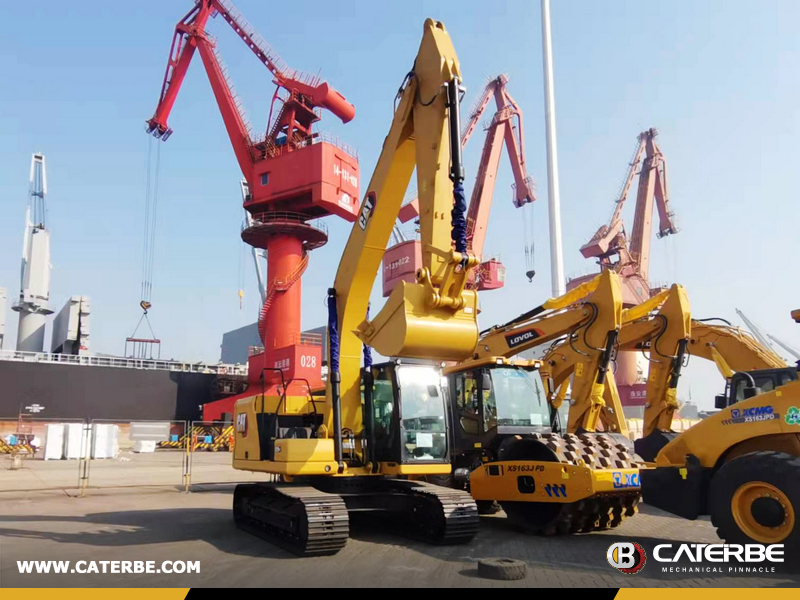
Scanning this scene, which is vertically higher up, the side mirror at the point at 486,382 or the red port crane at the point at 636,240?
the red port crane at the point at 636,240

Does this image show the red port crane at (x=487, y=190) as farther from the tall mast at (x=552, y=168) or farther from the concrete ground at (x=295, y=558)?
the concrete ground at (x=295, y=558)

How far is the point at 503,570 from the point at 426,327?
267 centimetres

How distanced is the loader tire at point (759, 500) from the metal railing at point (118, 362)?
137 feet

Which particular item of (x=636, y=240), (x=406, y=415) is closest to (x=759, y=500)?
(x=406, y=415)

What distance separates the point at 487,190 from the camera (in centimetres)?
4588

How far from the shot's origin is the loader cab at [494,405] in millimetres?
10930

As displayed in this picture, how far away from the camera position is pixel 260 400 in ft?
34.3

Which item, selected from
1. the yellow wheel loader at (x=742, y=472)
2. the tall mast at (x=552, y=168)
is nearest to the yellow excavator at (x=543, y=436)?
the yellow wheel loader at (x=742, y=472)

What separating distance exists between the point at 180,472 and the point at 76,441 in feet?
31.3

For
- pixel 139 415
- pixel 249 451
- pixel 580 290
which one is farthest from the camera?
pixel 139 415

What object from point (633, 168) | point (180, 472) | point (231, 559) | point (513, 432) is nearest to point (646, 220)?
point (633, 168)

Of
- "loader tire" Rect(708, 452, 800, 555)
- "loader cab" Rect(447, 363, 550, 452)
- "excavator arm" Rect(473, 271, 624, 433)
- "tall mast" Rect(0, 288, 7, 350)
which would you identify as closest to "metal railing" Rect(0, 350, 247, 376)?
"tall mast" Rect(0, 288, 7, 350)

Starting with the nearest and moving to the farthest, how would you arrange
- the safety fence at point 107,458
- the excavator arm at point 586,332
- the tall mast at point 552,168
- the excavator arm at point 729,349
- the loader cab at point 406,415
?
1. the loader cab at point 406,415
2. the excavator arm at point 586,332
3. the excavator arm at point 729,349
4. the safety fence at point 107,458
5. the tall mast at point 552,168

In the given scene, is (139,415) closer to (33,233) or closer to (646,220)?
(33,233)
